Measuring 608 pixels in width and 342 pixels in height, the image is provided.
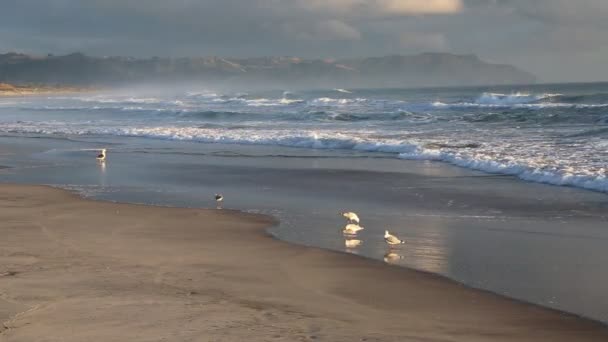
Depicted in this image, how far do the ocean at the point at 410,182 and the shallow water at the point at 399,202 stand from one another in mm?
28

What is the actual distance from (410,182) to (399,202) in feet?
8.11

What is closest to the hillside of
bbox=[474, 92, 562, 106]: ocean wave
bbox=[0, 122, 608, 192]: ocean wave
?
bbox=[474, 92, 562, 106]: ocean wave

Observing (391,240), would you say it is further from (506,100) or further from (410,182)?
(506,100)

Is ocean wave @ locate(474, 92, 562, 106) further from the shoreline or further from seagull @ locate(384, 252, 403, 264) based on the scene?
the shoreline

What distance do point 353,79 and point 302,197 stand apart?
16847cm

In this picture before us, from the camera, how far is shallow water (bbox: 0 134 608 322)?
796cm

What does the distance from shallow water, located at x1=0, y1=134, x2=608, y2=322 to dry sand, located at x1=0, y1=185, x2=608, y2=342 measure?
546mm

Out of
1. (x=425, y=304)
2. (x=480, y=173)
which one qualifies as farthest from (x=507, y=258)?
(x=480, y=173)

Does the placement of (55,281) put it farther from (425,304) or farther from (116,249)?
(425,304)

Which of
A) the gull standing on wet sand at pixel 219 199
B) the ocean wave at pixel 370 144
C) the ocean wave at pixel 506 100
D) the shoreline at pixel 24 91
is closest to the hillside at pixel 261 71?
the shoreline at pixel 24 91

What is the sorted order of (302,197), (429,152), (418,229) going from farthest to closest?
(429,152), (302,197), (418,229)

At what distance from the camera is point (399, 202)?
41.7ft

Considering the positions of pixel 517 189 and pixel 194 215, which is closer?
pixel 194 215

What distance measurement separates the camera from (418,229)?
10305mm
